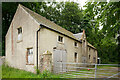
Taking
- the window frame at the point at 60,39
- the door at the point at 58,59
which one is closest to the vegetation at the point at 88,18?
the window frame at the point at 60,39

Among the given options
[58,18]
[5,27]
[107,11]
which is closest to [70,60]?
[107,11]

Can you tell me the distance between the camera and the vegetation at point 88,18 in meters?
8.76

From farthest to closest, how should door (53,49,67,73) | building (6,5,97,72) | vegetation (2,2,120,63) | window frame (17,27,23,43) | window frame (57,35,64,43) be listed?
1. window frame (57,35,64,43)
2. window frame (17,27,23,43)
3. door (53,49,67,73)
4. building (6,5,97,72)
5. vegetation (2,2,120,63)

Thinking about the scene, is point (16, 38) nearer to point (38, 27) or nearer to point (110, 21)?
point (38, 27)

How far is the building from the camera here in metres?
11.3

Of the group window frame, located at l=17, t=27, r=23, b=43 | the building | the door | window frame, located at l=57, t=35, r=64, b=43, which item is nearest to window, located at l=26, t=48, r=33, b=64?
the building

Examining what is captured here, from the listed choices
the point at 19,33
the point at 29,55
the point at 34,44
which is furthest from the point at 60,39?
the point at 19,33

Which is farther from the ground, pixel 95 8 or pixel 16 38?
pixel 95 8

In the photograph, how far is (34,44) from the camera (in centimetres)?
1158

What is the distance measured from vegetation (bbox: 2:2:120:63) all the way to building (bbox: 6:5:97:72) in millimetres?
3989

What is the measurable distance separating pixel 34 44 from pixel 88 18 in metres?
6.09

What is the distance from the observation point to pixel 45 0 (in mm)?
23703

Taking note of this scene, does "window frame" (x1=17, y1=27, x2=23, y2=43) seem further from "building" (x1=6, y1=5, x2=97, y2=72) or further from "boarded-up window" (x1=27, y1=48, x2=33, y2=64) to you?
"boarded-up window" (x1=27, y1=48, x2=33, y2=64)

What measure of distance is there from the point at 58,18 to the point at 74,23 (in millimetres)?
5116
